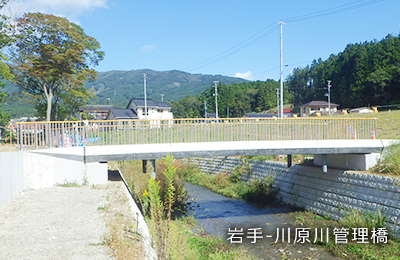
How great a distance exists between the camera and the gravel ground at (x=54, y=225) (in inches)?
216

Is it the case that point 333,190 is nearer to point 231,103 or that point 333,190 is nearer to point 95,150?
point 95,150

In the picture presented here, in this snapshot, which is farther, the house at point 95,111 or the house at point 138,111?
the house at point 138,111

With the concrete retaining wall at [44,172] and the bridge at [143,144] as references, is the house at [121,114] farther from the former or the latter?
the concrete retaining wall at [44,172]

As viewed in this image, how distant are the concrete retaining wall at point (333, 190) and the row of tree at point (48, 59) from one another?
16783 mm

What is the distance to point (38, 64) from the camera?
85.3 feet

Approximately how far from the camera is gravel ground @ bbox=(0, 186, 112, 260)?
5.48 metres

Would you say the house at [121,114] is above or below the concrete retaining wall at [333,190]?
above

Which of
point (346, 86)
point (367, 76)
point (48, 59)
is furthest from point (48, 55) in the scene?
point (346, 86)

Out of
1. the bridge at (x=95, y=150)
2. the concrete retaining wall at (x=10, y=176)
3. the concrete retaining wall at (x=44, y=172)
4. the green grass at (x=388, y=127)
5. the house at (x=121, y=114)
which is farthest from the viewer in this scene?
the house at (x=121, y=114)

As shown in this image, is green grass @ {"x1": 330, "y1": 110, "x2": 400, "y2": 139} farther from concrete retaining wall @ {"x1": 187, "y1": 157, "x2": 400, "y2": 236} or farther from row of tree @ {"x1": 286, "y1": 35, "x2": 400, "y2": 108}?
row of tree @ {"x1": 286, "y1": 35, "x2": 400, "y2": 108}

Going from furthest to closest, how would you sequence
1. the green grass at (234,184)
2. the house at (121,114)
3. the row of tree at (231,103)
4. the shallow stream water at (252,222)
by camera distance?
the row of tree at (231,103), the house at (121,114), the green grass at (234,184), the shallow stream water at (252,222)

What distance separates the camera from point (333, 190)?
49.1 ft

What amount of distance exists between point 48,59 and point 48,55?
15.3 inches

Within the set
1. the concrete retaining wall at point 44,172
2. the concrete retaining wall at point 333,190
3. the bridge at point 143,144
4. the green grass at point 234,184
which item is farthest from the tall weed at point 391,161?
the concrete retaining wall at point 44,172
